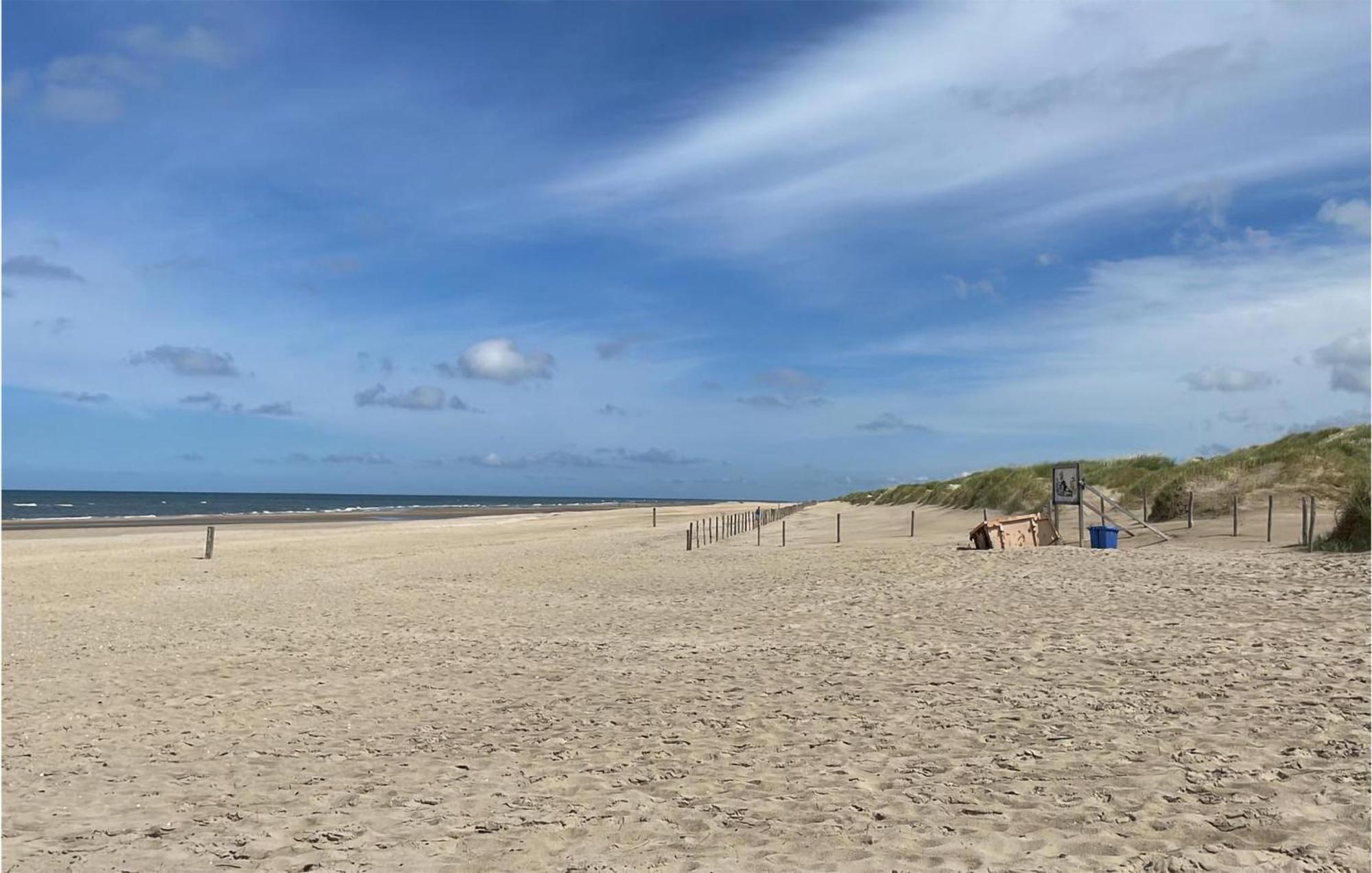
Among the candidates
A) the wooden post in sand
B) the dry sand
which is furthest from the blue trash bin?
the dry sand

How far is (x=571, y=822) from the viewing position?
6.13 m

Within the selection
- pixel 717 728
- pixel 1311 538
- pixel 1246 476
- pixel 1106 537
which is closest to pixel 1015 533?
pixel 1106 537

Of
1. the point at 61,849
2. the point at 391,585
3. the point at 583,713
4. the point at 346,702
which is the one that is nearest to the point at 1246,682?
the point at 583,713

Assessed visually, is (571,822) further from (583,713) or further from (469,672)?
(469,672)

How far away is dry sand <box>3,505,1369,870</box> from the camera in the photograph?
5.64 m

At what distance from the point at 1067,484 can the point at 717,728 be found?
22.4 metres

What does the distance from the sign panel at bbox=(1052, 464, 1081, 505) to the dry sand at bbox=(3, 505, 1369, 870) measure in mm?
9467

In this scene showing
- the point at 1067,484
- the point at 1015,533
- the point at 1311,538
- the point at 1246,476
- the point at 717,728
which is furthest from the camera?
the point at 1246,476

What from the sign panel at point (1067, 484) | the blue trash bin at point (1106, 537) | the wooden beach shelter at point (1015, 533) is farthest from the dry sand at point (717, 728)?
the sign panel at point (1067, 484)

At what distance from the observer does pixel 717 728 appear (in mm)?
8281

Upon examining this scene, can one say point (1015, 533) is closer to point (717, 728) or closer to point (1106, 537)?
point (1106, 537)

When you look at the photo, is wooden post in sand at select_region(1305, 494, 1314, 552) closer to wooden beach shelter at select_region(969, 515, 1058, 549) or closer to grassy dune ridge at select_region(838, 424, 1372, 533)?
grassy dune ridge at select_region(838, 424, 1372, 533)

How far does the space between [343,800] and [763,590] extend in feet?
37.6

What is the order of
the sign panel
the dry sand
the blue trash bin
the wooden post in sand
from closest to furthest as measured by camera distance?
1. the dry sand
2. the wooden post in sand
3. the blue trash bin
4. the sign panel
